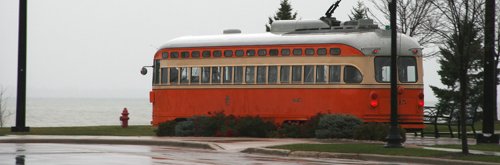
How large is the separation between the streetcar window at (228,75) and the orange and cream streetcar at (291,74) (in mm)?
30

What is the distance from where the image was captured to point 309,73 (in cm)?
2975

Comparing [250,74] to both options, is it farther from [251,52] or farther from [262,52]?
[262,52]

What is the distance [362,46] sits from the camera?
1145 inches

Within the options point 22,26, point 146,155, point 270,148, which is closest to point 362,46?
point 270,148


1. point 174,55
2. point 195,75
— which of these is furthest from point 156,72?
point 195,75

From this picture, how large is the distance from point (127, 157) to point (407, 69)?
10.8 m

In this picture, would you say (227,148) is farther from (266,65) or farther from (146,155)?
(266,65)

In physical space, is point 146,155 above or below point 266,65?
below

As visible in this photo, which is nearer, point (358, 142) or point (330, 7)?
point (358, 142)

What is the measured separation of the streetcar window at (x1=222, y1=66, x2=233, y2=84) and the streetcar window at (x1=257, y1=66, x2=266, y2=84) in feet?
2.96

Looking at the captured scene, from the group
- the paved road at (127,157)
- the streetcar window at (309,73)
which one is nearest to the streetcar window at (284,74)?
the streetcar window at (309,73)

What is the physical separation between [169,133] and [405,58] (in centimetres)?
737

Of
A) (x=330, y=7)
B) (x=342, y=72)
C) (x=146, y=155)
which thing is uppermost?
(x=330, y=7)

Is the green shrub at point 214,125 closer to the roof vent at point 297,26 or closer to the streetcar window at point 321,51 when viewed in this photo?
the roof vent at point 297,26
